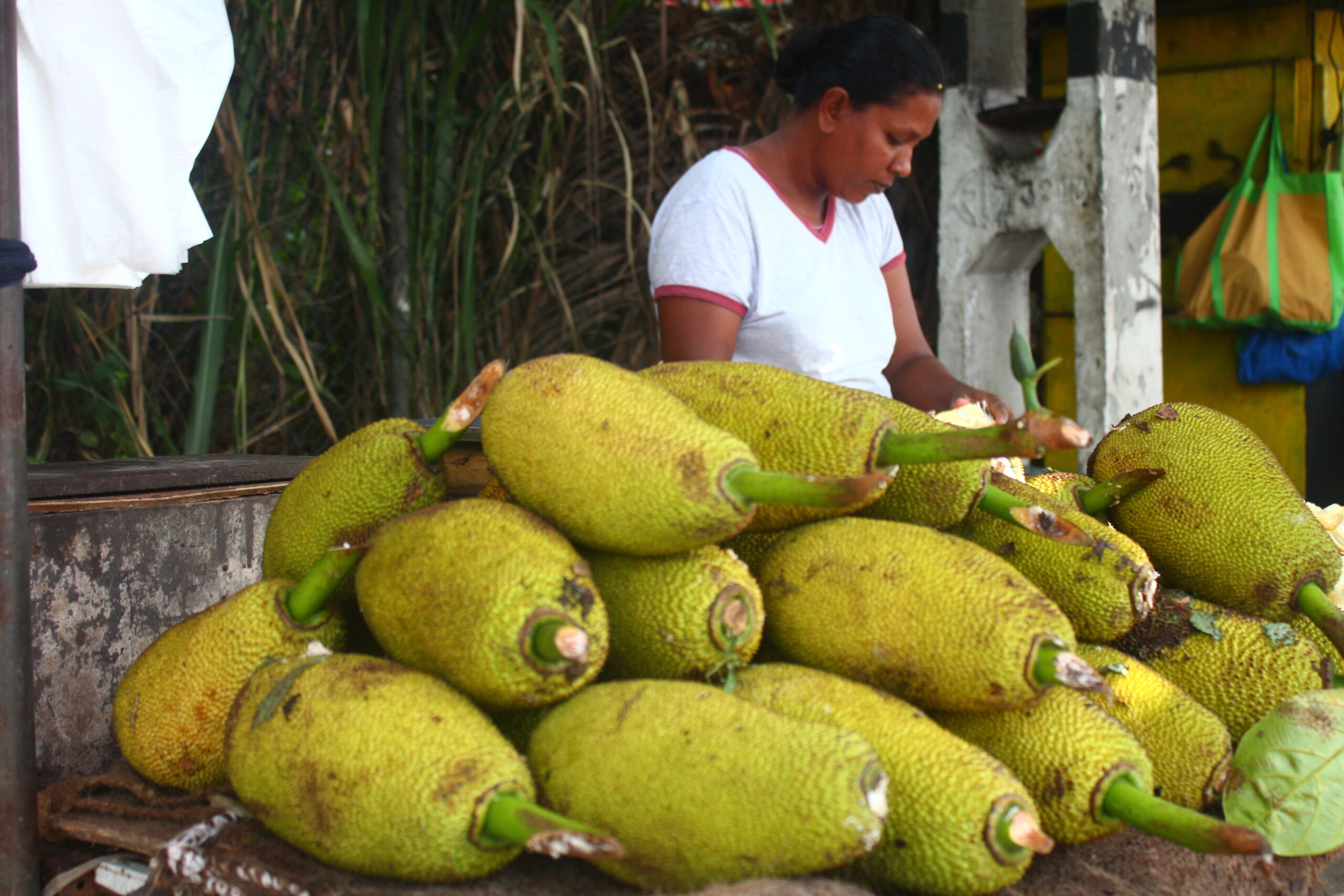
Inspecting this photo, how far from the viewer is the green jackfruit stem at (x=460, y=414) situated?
93cm

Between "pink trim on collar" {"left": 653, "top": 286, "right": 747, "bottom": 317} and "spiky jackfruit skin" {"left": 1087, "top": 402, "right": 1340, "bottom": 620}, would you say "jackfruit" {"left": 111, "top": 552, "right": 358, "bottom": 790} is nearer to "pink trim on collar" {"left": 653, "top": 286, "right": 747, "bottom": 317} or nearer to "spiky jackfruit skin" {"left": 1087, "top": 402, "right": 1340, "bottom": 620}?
"spiky jackfruit skin" {"left": 1087, "top": 402, "right": 1340, "bottom": 620}

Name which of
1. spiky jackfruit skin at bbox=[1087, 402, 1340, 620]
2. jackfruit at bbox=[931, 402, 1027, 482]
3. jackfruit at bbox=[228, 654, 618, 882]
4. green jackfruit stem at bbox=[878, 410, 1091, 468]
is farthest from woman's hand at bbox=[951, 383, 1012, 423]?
jackfruit at bbox=[228, 654, 618, 882]

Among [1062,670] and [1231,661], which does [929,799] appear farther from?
[1231,661]

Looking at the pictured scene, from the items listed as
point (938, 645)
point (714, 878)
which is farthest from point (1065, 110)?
point (714, 878)

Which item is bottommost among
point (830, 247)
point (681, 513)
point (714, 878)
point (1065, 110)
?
point (714, 878)

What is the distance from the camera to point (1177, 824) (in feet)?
2.36

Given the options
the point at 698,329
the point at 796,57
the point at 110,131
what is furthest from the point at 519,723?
the point at 796,57

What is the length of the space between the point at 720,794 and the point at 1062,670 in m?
0.27

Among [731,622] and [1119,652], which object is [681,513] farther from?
[1119,652]

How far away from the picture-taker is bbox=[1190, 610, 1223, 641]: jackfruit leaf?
1.02 meters

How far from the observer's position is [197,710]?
883 mm

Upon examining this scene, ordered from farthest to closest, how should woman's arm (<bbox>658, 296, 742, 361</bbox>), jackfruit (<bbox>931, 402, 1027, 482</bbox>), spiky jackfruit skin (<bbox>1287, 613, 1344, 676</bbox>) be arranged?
woman's arm (<bbox>658, 296, 742, 361</bbox>) → jackfruit (<bbox>931, 402, 1027, 482</bbox>) → spiky jackfruit skin (<bbox>1287, 613, 1344, 676</bbox>)

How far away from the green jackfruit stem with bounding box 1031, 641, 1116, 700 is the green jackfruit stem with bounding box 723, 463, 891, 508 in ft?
0.56

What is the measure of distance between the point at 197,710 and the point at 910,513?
2.09 feet
